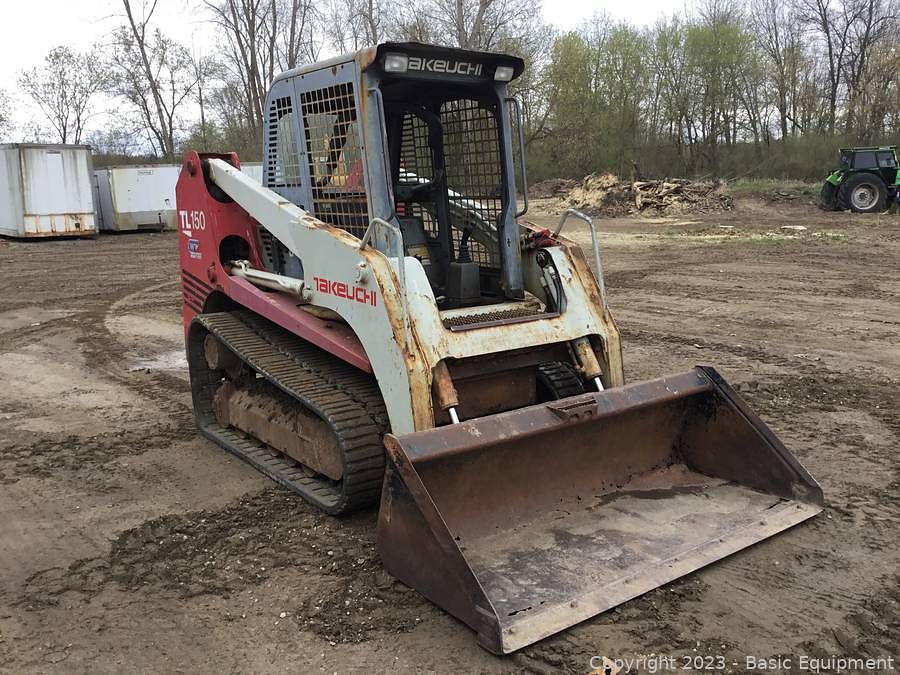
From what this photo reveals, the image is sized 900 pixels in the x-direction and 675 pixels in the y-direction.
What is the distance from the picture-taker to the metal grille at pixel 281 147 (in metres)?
4.75

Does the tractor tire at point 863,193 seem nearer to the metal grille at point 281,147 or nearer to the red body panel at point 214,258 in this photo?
the red body panel at point 214,258

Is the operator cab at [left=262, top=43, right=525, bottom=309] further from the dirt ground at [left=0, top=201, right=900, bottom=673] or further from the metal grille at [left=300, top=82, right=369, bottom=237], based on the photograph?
the dirt ground at [left=0, top=201, right=900, bottom=673]

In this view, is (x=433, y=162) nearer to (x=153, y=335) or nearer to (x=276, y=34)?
(x=153, y=335)

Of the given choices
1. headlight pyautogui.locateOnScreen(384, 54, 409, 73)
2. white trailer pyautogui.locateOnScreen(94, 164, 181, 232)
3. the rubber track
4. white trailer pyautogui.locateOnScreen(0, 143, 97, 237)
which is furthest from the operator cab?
white trailer pyautogui.locateOnScreen(94, 164, 181, 232)

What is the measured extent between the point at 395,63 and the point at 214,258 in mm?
1996

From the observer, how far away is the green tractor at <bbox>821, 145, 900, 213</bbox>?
65.9 ft

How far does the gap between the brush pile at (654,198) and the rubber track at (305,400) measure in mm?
18850

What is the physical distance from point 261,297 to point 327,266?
0.83 m

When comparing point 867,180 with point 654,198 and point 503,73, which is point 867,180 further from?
point 503,73

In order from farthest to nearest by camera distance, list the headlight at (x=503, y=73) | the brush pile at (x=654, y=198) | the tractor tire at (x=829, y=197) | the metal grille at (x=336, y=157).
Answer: the brush pile at (x=654, y=198) < the tractor tire at (x=829, y=197) < the headlight at (x=503, y=73) < the metal grille at (x=336, y=157)

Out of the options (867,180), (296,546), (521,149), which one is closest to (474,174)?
(521,149)

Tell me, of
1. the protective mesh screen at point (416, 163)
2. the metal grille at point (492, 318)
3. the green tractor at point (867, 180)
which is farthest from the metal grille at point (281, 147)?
the green tractor at point (867, 180)

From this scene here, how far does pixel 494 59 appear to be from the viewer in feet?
14.0

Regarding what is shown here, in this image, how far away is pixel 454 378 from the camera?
3941mm
